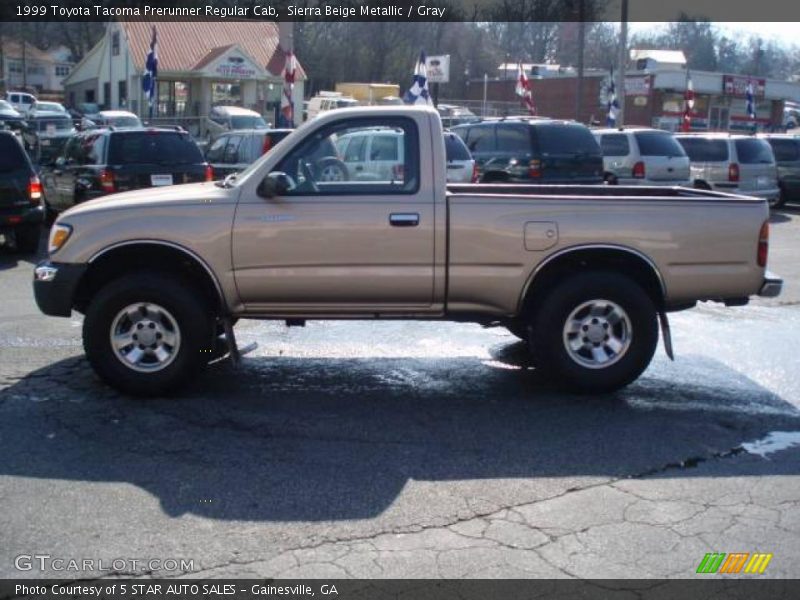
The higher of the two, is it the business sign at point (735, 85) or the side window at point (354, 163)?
the business sign at point (735, 85)

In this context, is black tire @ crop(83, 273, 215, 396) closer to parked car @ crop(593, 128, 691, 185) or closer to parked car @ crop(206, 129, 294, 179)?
parked car @ crop(206, 129, 294, 179)

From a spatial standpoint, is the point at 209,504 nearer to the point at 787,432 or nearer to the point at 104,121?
the point at 787,432

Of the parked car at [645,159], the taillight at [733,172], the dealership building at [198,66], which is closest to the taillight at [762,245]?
the parked car at [645,159]

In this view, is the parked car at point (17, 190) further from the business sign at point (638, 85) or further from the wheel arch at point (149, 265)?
the business sign at point (638, 85)

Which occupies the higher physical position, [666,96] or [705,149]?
[666,96]

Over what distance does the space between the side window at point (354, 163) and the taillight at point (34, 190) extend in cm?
746

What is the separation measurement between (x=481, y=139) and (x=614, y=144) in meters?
4.13

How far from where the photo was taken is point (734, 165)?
2053cm

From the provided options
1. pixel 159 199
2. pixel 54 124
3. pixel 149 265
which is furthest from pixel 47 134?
pixel 159 199

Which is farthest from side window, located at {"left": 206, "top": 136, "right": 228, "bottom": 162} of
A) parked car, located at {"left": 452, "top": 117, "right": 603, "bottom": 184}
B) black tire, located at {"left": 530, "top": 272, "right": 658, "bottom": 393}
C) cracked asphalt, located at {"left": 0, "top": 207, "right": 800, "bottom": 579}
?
black tire, located at {"left": 530, "top": 272, "right": 658, "bottom": 393}

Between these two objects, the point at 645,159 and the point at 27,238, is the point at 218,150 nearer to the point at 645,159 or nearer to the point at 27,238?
the point at 27,238

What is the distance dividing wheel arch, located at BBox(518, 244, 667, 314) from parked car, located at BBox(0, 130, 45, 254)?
8510 millimetres

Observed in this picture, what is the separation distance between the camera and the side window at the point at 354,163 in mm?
6520

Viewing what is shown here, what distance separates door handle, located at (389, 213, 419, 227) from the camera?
6.39 meters
